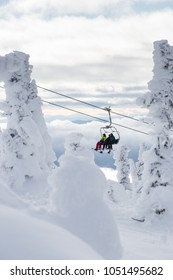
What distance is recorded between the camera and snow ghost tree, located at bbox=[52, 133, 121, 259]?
398 inches

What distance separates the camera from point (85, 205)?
10625mm

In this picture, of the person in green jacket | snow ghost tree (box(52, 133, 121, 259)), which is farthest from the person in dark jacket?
snow ghost tree (box(52, 133, 121, 259))

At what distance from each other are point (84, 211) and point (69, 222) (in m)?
0.61

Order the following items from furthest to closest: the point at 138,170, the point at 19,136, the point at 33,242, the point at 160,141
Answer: the point at 138,170
the point at 19,136
the point at 160,141
the point at 33,242

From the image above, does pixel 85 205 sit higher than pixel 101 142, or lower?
lower

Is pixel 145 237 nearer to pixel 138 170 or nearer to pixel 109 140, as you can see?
pixel 109 140

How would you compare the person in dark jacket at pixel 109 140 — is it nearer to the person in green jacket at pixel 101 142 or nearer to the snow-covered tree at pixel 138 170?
the person in green jacket at pixel 101 142

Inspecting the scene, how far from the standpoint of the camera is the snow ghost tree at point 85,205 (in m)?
10.1

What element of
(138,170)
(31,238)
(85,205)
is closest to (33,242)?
(31,238)

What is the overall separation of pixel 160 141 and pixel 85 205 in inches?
620

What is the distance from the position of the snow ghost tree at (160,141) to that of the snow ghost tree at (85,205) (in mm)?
14840

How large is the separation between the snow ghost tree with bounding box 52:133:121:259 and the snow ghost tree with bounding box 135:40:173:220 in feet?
48.7

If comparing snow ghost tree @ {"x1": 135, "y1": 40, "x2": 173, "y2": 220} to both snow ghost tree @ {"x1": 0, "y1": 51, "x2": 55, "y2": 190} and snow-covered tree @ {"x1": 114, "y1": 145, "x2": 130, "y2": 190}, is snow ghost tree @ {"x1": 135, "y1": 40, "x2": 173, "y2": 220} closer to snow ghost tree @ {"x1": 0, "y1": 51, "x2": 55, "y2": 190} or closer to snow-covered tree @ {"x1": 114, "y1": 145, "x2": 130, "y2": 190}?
snow ghost tree @ {"x1": 0, "y1": 51, "x2": 55, "y2": 190}
